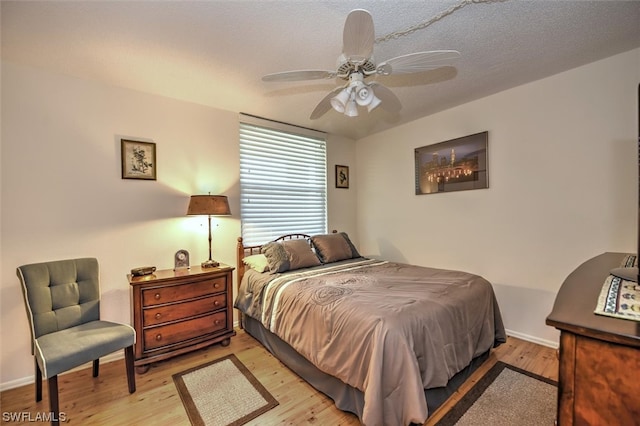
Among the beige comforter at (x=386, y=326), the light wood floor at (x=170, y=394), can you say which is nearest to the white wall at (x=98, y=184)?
the light wood floor at (x=170, y=394)

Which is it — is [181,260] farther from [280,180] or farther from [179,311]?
[280,180]

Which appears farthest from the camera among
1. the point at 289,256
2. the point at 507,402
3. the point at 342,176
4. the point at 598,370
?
the point at 342,176

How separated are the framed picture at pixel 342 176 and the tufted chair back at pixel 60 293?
318 cm

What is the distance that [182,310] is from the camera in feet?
8.15

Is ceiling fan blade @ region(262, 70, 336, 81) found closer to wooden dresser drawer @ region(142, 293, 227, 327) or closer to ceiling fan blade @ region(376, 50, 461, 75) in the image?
ceiling fan blade @ region(376, 50, 461, 75)

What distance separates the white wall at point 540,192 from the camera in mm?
2264

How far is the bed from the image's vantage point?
4.93 ft

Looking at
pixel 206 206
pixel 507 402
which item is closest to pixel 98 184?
pixel 206 206

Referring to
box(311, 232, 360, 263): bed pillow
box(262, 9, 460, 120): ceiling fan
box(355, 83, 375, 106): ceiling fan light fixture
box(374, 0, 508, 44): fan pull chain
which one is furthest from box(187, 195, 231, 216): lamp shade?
box(374, 0, 508, 44): fan pull chain

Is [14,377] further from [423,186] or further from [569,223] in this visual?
[569,223]

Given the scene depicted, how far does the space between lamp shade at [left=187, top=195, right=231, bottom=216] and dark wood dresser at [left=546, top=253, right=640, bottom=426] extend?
Result: 103 inches

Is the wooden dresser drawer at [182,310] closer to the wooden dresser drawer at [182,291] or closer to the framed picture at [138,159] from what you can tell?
the wooden dresser drawer at [182,291]

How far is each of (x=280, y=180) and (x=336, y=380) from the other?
2.58 m

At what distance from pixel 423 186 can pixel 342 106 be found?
7.35 ft
